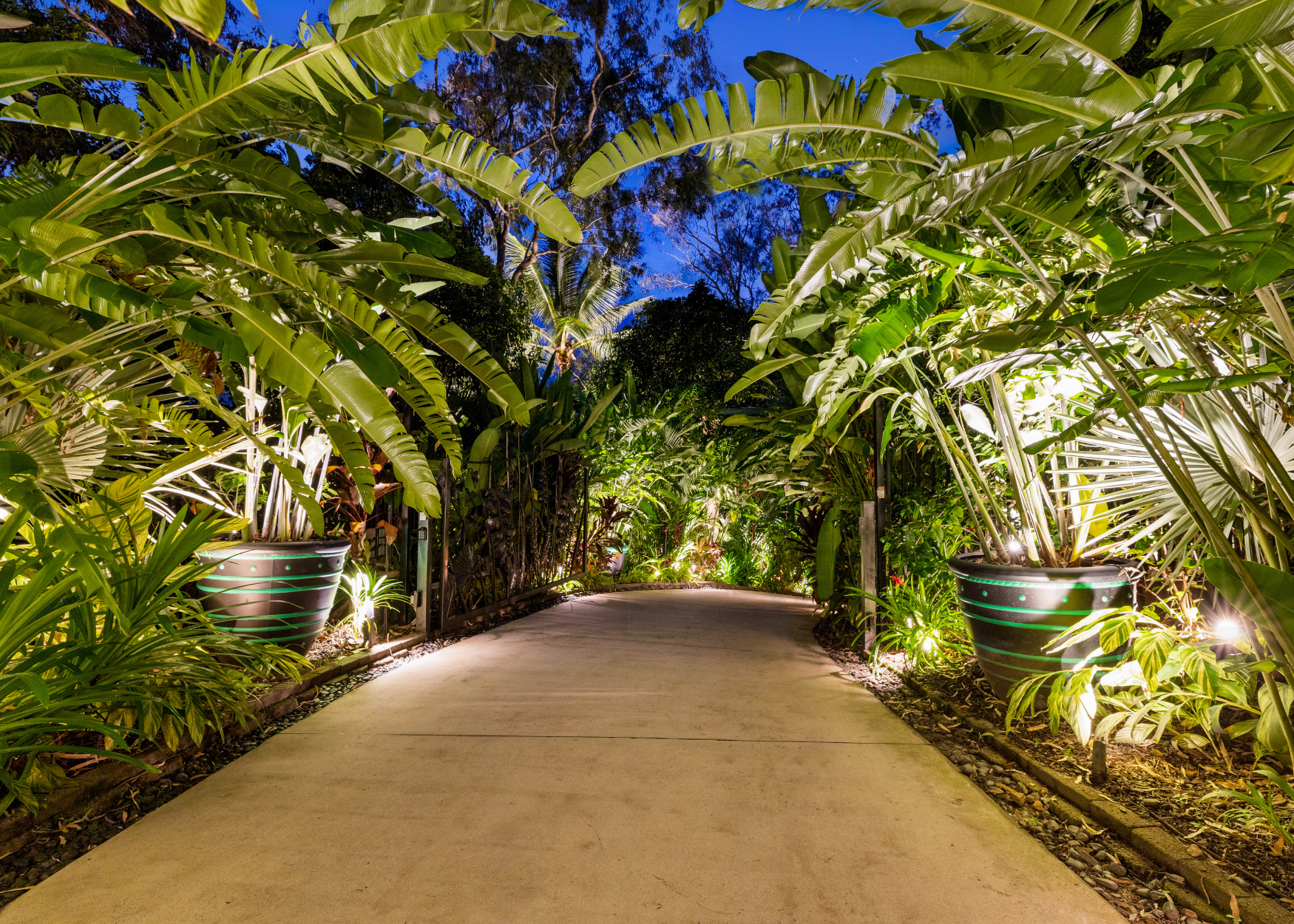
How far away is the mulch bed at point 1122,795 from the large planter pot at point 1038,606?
274 millimetres

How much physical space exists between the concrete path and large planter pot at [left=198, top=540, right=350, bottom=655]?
55 centimetres

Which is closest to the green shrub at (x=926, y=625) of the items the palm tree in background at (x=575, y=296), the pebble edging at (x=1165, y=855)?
the pebble edging at (x=1165, y=855)

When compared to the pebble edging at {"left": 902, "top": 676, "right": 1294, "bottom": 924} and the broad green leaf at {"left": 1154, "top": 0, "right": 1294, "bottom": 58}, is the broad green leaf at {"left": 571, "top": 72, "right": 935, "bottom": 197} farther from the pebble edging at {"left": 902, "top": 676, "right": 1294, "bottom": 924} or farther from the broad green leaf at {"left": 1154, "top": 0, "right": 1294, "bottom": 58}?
the pebble edging at {"left": 902, "top": 676, "right": 1294, "bottom": 924}

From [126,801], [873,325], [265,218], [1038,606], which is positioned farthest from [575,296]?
[126,801]

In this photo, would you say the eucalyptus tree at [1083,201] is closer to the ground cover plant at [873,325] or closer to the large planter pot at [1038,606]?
the ground cover plant at [873,325]

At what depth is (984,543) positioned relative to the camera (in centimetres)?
314

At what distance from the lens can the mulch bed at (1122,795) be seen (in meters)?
1.62

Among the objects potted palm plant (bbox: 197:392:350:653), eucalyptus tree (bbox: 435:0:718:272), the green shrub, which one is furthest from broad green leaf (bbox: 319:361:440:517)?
eucalyptus tree (bbox: 435:0:718:272)

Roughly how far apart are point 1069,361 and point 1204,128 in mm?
1028

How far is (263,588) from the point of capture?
Result: 3342 millimetres

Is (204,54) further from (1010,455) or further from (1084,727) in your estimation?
(1084,727)

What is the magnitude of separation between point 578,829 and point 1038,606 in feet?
6.69

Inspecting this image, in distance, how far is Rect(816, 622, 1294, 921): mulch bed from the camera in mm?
1616

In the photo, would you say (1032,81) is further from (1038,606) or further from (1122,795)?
(1122,795)
